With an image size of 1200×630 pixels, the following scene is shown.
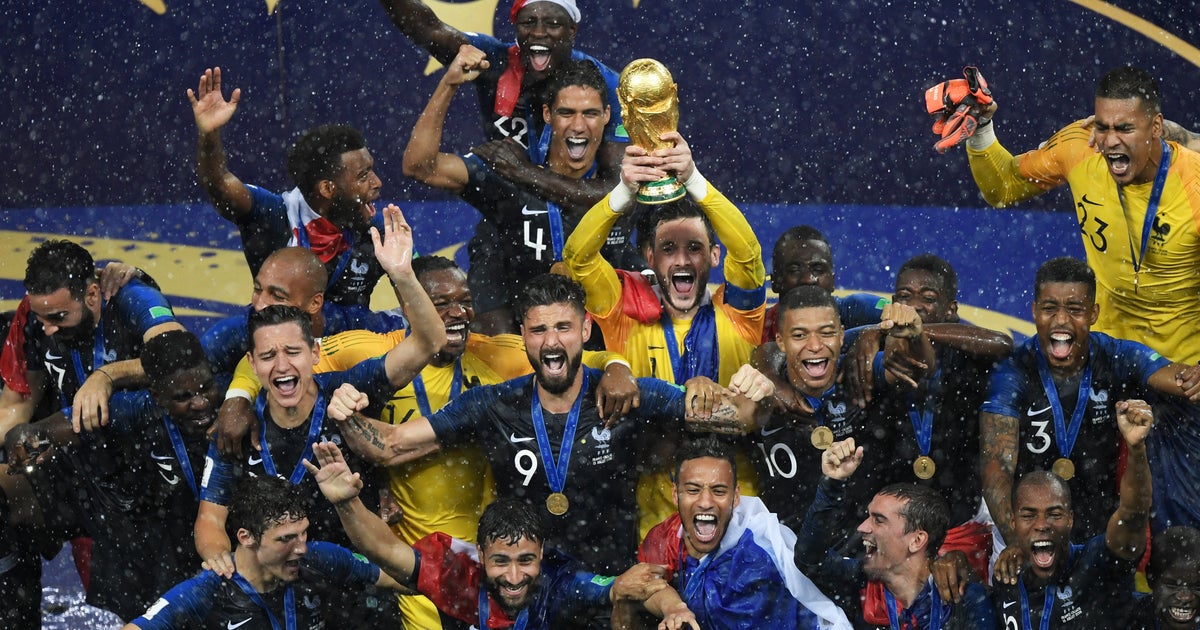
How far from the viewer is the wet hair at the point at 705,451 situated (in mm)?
5691

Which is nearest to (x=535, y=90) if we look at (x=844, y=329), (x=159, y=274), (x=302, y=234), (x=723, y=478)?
(x=302, y=234)

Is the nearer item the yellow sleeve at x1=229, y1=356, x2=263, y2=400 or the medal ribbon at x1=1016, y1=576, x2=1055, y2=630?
the medal ribbon at x1=1016, y1=576, x2=1055, y2=630

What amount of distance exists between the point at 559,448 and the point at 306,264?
1.18 m

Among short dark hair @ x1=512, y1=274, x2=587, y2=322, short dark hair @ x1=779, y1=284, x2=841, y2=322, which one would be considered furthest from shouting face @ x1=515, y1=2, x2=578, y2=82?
short dark hair @ x1=779, y1=284, x2=841, y2=322

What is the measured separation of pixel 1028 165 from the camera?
21.9 feet

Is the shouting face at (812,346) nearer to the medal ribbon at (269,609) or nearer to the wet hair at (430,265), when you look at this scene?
the wet hair at (430,265)

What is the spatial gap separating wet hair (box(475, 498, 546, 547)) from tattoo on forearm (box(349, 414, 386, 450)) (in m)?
0.43

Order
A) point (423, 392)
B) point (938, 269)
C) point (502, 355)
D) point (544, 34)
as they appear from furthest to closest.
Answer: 1. point (544, 34)
2. point (938, 269)
3. point (502, 355)
4. point (423, 392)

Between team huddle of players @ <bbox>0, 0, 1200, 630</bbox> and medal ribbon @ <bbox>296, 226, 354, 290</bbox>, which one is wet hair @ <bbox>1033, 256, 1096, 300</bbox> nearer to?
team huddle of players @ <bbox>0, 0, 1200, 630</bbox>

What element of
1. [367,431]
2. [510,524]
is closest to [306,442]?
[367,431]

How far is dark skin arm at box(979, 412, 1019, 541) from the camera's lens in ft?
18.9

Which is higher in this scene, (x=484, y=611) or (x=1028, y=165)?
(x=1028, y=165)

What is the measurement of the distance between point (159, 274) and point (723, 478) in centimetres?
401

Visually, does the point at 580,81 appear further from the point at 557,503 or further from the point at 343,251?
the point at 557,503
